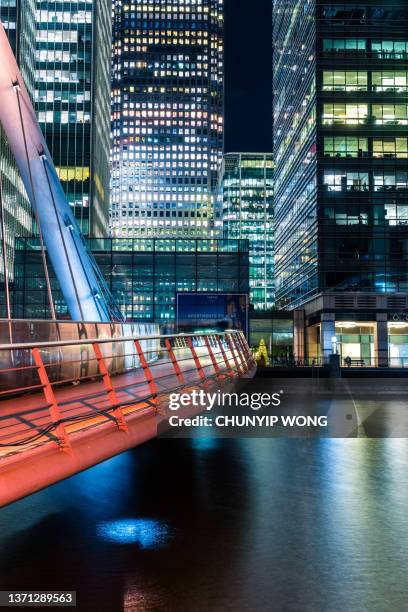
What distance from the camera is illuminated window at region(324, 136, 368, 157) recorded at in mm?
70000

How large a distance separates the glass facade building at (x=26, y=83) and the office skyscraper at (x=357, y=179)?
4562 centimetres

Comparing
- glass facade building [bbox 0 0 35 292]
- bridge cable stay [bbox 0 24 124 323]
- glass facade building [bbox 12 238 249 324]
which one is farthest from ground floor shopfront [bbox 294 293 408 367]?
glass facade building [bbox 0 0 35 292]

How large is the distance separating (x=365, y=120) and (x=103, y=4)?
83410 mm

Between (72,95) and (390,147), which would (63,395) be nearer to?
(390,147)

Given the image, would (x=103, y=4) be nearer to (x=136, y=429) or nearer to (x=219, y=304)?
(x=219, y=304)

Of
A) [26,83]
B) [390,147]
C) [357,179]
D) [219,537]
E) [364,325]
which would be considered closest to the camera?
[219,537]

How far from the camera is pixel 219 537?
7.04m

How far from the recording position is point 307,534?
7219mm

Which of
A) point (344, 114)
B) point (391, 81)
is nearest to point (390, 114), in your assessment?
point (391, 81)

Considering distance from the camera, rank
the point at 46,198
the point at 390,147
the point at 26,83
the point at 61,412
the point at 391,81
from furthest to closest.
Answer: the point at 26,83, the point at 391,81, the point at 390,147, the point at 46,198, the point at 61,412

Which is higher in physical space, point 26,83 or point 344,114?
point 26,83

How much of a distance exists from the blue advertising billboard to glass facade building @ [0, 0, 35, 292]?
57.2m

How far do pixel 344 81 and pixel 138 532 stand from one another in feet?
231

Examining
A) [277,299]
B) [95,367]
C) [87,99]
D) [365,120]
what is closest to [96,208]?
[87,99]
